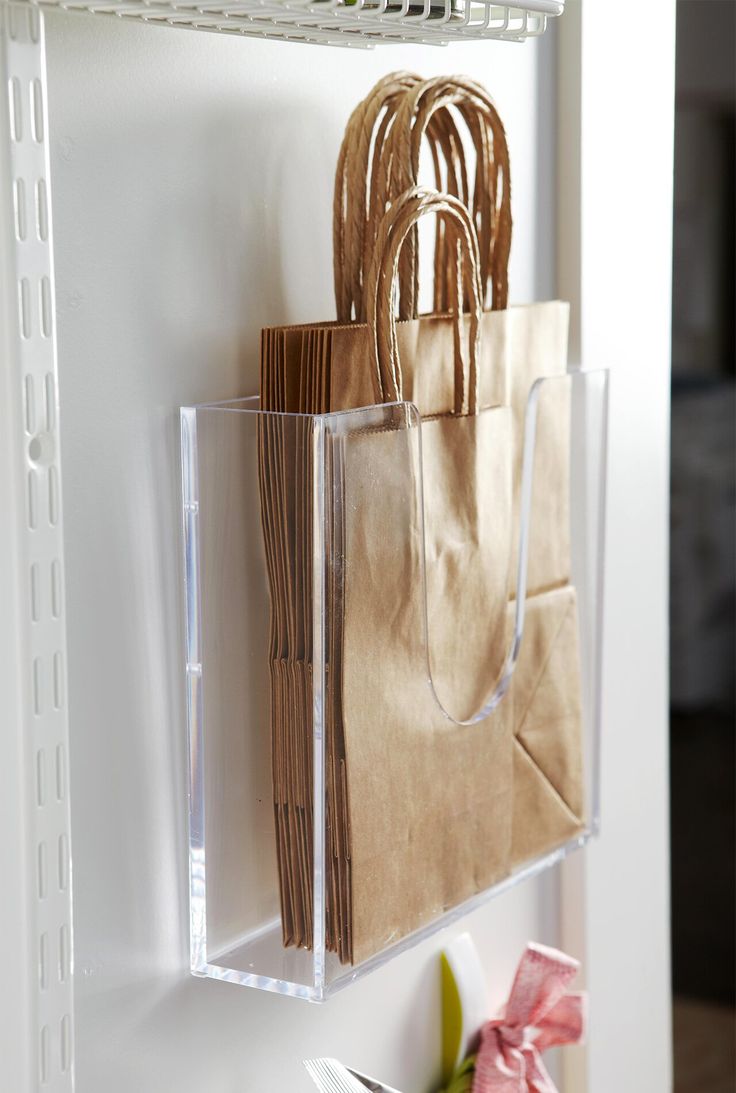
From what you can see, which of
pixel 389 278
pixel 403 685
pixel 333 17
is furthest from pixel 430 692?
pixel 333 17

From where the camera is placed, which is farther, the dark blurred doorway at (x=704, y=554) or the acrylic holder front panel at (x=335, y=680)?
the dark blurred doorway at (x=704, y=554)

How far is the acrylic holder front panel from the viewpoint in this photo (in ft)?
2.07

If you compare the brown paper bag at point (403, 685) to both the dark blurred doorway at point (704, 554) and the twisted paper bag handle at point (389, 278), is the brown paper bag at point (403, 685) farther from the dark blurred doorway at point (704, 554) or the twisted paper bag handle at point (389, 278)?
Answer: the dark blurred doorway at point (704, 554)

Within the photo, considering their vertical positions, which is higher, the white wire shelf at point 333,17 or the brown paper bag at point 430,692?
the white wire shelf at point 333,17

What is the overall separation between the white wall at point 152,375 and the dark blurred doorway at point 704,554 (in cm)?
99

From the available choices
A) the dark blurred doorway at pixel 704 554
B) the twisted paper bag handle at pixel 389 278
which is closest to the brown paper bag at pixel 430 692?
the twisted paper bag handle at pixel 389 278

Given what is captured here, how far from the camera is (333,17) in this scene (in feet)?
1.70

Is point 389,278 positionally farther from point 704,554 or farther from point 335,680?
point 704,554

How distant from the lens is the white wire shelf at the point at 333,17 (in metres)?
0.49

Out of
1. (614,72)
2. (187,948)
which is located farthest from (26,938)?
(614,72)

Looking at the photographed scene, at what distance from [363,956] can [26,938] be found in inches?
7.1

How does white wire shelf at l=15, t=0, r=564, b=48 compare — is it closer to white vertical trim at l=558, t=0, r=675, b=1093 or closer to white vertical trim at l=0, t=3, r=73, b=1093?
white vertical trim at l=0, t=3, r=73, b=1093

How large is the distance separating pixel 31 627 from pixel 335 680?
16 cm

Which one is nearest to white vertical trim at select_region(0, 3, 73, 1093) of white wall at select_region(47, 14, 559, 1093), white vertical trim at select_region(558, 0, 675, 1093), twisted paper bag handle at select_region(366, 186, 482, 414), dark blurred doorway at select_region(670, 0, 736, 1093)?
white wall at select_region(47, 14, 559, 1093)
